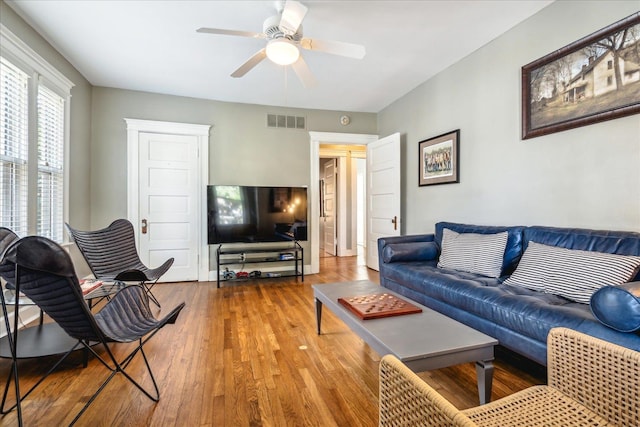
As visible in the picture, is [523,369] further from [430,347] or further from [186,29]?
[186,29]

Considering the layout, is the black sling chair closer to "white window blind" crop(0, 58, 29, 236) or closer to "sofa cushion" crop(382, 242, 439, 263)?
"white window blind" crop(0, 58, 29, 236)

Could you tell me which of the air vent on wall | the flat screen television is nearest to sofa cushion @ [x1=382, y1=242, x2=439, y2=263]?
the flat screen television

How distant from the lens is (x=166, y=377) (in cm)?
195

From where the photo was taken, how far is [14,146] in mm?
2643

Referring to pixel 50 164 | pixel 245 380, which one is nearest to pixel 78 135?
pixel 50 164

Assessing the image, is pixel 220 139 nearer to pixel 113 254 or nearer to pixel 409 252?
pixel 113 254

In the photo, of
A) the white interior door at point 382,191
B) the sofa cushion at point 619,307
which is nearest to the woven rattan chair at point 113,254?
the white interior door at point 382,191

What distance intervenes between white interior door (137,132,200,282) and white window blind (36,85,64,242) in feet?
3.25

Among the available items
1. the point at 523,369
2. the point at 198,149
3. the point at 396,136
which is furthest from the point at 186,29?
the point at 523,369

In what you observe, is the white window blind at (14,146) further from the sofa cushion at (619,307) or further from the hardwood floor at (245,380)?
the sofa cushion at (619,307)

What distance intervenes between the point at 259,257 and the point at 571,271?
3.81 m

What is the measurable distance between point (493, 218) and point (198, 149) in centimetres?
→ 397

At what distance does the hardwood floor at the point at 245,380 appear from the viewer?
1.58m

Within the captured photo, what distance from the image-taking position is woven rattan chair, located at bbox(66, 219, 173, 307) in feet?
9.55
